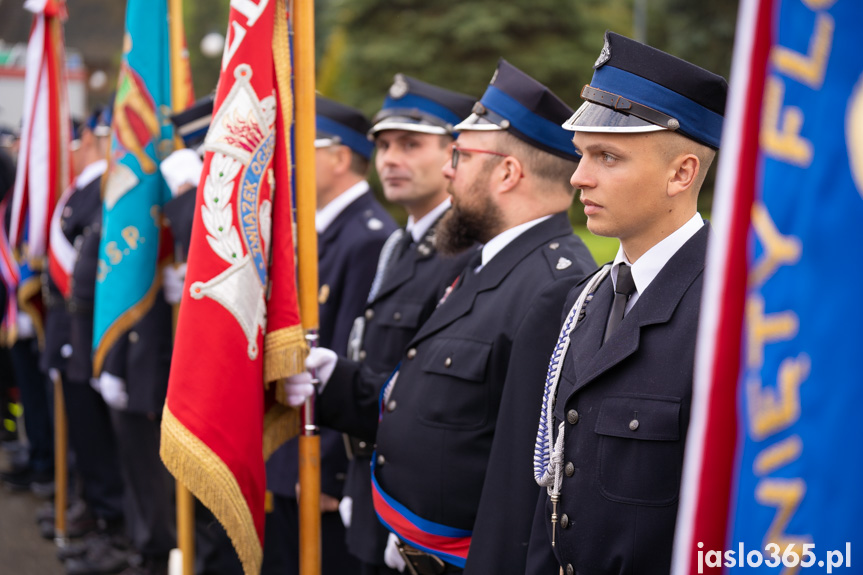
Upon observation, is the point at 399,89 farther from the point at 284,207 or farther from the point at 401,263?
the point at 284,207

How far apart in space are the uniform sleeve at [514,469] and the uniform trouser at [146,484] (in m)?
3.08

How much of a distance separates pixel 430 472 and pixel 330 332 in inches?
60.9

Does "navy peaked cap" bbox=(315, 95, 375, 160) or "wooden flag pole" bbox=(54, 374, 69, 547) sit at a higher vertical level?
"navy peaked cap" bbox=(315, 95, 375, 160)

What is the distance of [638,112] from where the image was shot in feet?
6.85

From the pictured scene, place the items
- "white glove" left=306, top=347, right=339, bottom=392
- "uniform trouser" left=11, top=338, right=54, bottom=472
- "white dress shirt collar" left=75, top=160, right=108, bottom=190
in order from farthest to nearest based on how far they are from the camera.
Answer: "uniform trouser" left=11, top=338, right=54, bottom=472, "white dress shirt collar" left=75, top=160, right=108, bottom=190, "white glove" left=306, top=347, right=339, bottom=392

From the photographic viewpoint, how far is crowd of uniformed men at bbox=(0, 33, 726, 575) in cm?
193

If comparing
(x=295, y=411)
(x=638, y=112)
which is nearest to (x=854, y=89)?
(x=638, y=112)

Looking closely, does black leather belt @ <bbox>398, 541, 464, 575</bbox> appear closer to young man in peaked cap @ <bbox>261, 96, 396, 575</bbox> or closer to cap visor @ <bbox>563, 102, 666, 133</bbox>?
young man in peaked cap @ <bbox>261, 96, 396, 575</bbox>

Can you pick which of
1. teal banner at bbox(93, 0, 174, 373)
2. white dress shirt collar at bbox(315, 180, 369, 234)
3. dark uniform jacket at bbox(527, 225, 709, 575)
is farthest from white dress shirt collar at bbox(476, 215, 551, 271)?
teal banner at bbox(93, 0, 174, 373)

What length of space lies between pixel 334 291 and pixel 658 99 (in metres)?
2.33

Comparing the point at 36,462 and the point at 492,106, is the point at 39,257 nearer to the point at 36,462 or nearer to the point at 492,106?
the point at 36,462

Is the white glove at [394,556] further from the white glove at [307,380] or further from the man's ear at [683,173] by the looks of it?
the man's ear at [683,173]

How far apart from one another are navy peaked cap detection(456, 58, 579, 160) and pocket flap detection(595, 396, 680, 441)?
122 centimetres

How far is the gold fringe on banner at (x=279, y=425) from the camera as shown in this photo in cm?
305
